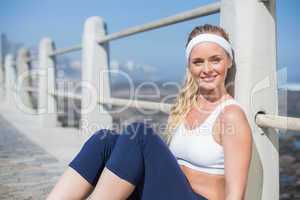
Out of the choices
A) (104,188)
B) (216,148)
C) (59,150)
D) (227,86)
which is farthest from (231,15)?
(59,150)

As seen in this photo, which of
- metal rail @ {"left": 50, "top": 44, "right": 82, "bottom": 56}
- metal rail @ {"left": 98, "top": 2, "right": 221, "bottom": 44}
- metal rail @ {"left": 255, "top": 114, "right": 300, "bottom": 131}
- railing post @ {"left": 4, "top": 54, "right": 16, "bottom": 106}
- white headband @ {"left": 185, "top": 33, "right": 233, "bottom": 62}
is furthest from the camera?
railing post @ {"left": 4, "top": 54, "right": 16, "bottom": 106}

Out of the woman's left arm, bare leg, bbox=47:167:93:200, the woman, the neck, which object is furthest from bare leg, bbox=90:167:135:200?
the neck

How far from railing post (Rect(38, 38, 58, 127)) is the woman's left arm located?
3.33 meters

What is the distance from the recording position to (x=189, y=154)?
1.26 metres

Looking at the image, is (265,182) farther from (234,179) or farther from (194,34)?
(194,34)

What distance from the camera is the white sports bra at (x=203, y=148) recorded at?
121 cm

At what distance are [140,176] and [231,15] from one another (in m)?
0.57

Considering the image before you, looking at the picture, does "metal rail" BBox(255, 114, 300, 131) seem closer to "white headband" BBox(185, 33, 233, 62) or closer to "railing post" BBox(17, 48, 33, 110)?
"white headband" BBox(185, 33, 233, 62)

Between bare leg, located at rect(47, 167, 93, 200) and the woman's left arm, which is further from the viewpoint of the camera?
bare leg, located at rect(47, 167, 93, 200)

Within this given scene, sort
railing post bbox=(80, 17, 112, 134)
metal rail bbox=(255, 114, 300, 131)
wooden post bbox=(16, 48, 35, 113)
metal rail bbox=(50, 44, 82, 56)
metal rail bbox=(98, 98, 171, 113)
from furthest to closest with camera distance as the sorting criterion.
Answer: wooden post bbox=(16, 48, 35, 113) < metal rail bbox=(50, 44, 82, 56) < railing post bbox=(80, 17, 112, 134) < metal rail bbox=(98, 98, 171, 113) < metal rail bbox=(255, 114, 300, 131)

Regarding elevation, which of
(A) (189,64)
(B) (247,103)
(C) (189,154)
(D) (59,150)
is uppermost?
(A) (189,64)

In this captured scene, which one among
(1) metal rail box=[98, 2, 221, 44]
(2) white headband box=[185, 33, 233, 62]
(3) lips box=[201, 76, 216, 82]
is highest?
(1) metal rail box=[98, 2, 221, 44]

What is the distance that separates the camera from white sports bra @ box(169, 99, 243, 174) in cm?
121

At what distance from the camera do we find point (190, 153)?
126 cm
